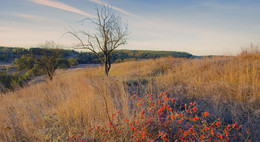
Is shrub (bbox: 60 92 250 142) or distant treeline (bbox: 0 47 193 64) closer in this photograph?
shrub (bbox: 60 92 250 142)

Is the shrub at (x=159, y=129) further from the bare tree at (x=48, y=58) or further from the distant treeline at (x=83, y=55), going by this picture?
the bare tree at (x=48, y=58)

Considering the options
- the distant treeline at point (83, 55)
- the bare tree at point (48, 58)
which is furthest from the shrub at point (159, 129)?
the bare tree at point (48, 58)

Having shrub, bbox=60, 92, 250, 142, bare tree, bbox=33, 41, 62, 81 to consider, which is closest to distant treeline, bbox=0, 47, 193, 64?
bare tree, bbox=33, 41, 62, 81

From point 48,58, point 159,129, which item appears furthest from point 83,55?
point 159,129

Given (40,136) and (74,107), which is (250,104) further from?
(40,136)

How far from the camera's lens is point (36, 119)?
3096 millimetres

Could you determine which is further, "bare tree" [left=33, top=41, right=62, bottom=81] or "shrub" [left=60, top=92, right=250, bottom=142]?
"bare tree" [left=33, top=41, right=62, bottom=81]

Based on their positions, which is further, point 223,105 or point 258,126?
point 223,105

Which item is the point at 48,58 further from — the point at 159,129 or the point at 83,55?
the point at 83,55

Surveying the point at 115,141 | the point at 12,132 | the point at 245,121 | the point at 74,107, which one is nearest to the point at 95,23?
the point at 74,107

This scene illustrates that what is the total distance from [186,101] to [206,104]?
1.68 feet

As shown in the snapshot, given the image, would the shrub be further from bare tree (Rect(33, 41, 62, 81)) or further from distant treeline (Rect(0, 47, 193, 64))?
bare tree (Rect(33, 41, 62, 81))

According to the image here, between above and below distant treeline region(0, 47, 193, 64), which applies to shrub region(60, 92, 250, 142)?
below

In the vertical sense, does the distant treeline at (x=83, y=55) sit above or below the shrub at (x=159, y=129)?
above
